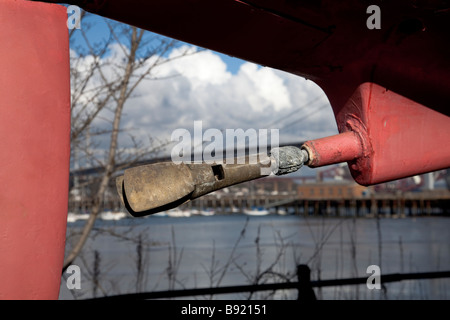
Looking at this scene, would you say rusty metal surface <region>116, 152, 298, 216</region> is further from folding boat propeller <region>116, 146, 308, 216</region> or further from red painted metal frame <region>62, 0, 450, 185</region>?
red painted metal frame <region>62, 0, 450, 185</region>

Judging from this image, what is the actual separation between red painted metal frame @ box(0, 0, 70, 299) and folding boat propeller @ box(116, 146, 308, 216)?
0.79 ft

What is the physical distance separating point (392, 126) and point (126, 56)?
3509mm

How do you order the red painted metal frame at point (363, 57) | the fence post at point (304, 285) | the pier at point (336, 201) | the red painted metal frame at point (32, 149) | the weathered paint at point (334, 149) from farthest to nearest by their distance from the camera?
the pier at point (336, 201), the fence post at point (304, 285), the weathered paint at point (334, 149), the red painted metal frame at point (363, 57), the red painted metal frame at point (32, 149)

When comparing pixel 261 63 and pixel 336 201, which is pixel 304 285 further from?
pixel 336 201

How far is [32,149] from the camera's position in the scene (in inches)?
60.1

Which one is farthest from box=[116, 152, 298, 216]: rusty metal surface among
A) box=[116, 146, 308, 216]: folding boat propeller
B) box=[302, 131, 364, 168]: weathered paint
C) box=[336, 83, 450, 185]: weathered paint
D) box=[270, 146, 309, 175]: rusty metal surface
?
box=[336, 83, 450, 185]: weathered paint

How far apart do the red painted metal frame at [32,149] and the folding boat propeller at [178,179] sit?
0.24 meters

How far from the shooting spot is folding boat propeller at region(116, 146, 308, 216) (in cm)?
156

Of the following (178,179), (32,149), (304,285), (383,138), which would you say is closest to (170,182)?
(178,179)

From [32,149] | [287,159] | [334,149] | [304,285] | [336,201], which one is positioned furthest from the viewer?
[336,201]

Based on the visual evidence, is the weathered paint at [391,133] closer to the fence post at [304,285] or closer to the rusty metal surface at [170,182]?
the rusty metal surface at [170,182]

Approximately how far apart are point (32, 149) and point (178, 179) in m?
0.47

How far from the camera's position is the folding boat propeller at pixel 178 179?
61.4 inches

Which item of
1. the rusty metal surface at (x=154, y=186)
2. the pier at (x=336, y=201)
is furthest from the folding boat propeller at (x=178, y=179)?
the pier at (x=336, y=201)
